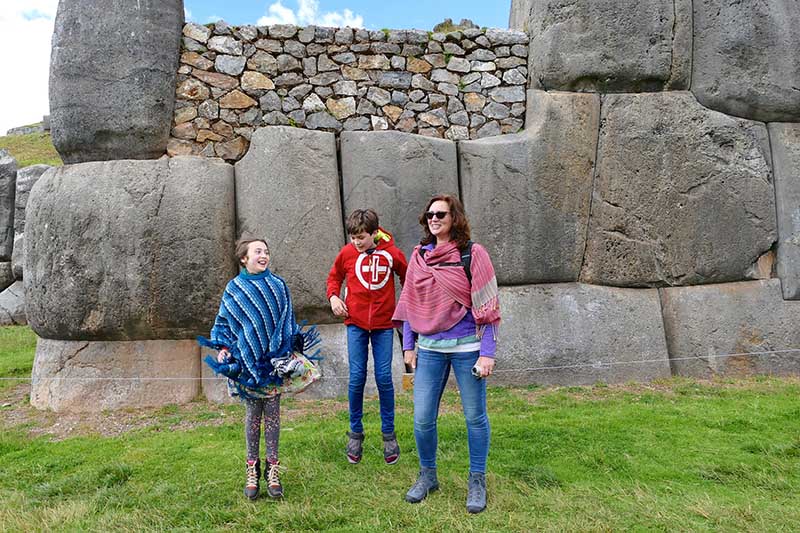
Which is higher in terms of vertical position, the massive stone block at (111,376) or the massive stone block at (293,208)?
the massive stone block at (293,208)

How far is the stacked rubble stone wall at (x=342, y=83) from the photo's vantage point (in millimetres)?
5883

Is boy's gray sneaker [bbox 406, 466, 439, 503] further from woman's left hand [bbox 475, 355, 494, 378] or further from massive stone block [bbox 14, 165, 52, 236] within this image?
massive stone block [bbox 14, 165, 52, 236]

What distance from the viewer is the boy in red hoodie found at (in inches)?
148

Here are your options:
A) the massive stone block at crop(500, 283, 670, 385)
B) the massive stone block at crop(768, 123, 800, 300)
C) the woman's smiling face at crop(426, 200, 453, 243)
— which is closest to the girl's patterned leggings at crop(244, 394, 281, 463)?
the woman's smiling face at crop(426, 200, 453, 243)

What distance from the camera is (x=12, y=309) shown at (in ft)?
36.2

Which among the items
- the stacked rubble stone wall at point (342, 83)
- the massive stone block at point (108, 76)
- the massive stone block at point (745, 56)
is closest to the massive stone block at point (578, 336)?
the stacked rubble stone wall at point (342, 83)

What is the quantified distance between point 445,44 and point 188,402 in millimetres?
4432

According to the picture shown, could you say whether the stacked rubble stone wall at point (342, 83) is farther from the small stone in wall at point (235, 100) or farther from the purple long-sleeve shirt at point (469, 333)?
the purple long-sleeve shirt at point (469, 333)

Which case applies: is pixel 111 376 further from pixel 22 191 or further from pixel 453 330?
pixel 22 191

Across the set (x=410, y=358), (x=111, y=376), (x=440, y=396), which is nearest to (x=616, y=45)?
(x=410, y=358)

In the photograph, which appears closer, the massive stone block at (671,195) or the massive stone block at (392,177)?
the massive stone block at (392,177)

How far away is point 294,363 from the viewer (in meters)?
3.23

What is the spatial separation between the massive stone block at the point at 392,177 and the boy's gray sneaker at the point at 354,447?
2.41m

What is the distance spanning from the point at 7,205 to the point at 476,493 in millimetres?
11992
